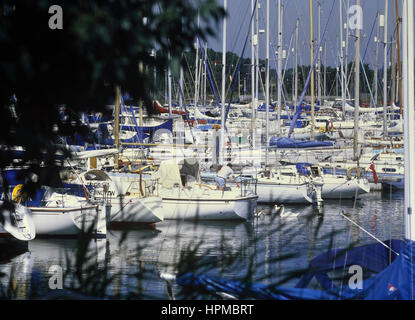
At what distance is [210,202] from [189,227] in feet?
3.56

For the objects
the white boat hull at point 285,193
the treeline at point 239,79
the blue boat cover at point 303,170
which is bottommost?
the white boat hull at point 285,193

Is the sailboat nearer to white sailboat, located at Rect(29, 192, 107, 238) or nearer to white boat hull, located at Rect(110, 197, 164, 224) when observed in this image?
white sailboat, located at Rect(29, 192, 107, 238)

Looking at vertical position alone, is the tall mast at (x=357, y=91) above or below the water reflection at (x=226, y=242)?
above

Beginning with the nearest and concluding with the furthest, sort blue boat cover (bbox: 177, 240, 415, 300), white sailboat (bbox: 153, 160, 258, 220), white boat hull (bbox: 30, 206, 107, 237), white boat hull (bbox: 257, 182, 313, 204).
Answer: blue boat cover (bbox: 177, 240, 415, 300) → white boat hull (bbox: 30, 206, 107, 237) → white sailboat (bbox: 153, 160, 258, 220) → white boat hull (bbox: 257, 182, 313, 204)

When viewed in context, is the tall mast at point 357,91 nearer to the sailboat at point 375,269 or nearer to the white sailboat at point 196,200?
the white sailboat at point 196,200

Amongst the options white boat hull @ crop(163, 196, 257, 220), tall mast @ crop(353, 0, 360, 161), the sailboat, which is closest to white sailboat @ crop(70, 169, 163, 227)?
white boat hull @ crop(163, 196, 257, 220)

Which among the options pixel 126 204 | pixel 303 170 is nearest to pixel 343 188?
pixel 303 170

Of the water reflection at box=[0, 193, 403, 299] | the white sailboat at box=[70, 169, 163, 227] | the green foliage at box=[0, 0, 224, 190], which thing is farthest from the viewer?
the white sailboat at box=[70, 169, 163, 227]

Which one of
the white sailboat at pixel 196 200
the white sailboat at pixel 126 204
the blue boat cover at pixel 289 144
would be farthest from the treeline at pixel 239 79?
the white sailboat at pixel 126 204

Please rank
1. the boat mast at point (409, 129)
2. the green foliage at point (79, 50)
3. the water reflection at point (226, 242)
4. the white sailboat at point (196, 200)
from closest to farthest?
1. the green foliage at point (79, 50)
2. the boat mast at point (409, 129)
3. the water reflection at point (226, 242)
4. the white sailboat at point (196, 200)

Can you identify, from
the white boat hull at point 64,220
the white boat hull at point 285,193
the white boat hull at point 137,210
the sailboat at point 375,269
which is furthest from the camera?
the white boat hull at point 285,193
